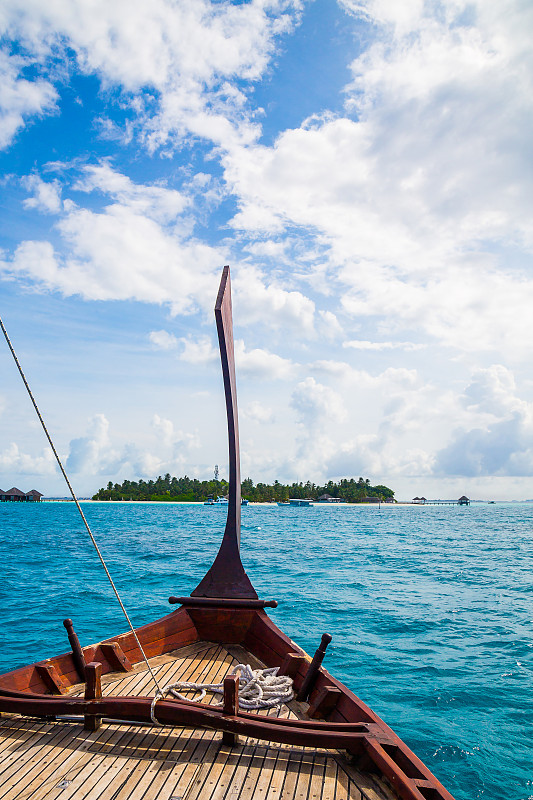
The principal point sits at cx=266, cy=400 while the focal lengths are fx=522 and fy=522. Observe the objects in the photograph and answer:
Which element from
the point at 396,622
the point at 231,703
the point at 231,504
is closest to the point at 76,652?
the point at 231,703

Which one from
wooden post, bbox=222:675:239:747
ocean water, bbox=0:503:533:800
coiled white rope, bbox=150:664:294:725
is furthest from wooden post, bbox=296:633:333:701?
ocean water, bbox=0:503:533:800

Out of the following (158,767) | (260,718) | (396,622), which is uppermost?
(260,718)

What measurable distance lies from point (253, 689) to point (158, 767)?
1590 mm

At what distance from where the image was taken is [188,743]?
406cm

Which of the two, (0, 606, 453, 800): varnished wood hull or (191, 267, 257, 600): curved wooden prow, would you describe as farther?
(191, 267, 257, 600): curved wooden prow

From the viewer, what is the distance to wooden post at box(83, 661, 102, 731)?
418 centimetres

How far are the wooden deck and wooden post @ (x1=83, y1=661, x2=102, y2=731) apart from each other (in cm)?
6

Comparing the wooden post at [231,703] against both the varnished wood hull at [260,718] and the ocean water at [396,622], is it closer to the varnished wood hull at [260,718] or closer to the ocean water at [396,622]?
the varnished wood hull at [260,718]

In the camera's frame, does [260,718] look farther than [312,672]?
No

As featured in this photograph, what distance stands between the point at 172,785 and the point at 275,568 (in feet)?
74.1

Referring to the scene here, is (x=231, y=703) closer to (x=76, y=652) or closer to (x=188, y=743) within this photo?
(x=188, y=743)

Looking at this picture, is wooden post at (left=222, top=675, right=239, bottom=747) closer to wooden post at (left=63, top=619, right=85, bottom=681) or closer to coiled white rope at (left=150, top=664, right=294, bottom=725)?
coiled white rope at (left=150, top=664, right=294, bottom=725)

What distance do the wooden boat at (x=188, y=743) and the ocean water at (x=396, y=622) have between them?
140 inches

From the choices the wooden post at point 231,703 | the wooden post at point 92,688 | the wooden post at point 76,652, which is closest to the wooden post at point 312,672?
the wooden post at point 231,703
